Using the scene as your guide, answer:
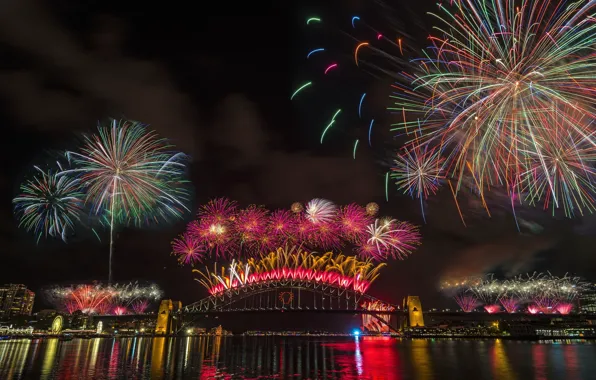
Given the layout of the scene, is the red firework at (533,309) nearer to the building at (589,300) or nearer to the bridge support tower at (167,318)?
the building at (589,300)

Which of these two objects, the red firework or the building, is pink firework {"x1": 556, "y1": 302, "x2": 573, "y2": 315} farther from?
the building

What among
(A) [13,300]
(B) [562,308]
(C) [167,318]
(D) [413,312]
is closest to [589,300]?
(B) [562,308]

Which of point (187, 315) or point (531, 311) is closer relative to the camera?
point (531, 311)

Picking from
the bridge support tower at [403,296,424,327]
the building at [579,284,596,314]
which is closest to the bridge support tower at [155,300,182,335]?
the bridge support tower at [403,296,424,327]

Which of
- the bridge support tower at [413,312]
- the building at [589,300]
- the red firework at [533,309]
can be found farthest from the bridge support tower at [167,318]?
the building at [589,300]

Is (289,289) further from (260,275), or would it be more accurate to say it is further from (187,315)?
(187,315)

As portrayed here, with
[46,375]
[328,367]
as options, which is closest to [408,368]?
[328,367]
